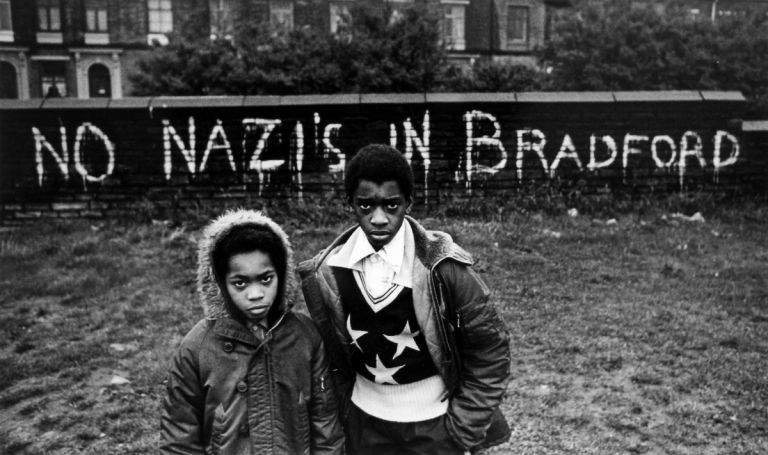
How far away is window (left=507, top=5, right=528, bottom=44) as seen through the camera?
33.1m

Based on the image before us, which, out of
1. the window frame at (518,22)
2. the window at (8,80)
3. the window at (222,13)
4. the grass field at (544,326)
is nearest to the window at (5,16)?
the window at (8,80)

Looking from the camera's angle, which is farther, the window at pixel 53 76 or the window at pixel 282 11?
the window at pixel 282 11

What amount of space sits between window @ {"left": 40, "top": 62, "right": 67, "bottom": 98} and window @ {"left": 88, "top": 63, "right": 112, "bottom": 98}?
113 cm

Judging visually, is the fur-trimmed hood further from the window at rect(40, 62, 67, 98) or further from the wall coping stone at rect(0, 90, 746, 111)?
the window at rect(40, 62, 67, 98)

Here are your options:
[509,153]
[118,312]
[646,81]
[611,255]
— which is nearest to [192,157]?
[118,312]

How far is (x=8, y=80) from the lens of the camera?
1185 inches

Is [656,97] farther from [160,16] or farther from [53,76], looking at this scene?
[53,76]

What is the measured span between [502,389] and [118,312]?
12.8 feet

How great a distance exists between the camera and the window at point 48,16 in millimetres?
30031

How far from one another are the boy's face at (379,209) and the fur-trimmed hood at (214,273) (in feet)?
0.95

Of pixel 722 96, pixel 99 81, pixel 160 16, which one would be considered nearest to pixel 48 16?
pixel 99 81

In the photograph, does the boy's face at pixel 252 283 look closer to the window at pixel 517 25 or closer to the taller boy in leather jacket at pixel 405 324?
the taller boy in leather jacket at pixel 405 324

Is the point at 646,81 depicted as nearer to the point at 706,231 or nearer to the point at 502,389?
the point at 706,231

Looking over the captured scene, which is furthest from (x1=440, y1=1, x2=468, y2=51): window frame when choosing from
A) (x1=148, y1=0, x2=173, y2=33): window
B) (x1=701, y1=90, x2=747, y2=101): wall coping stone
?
(x1=701, y1=90, x2=747, y2=101): wall coping stone
